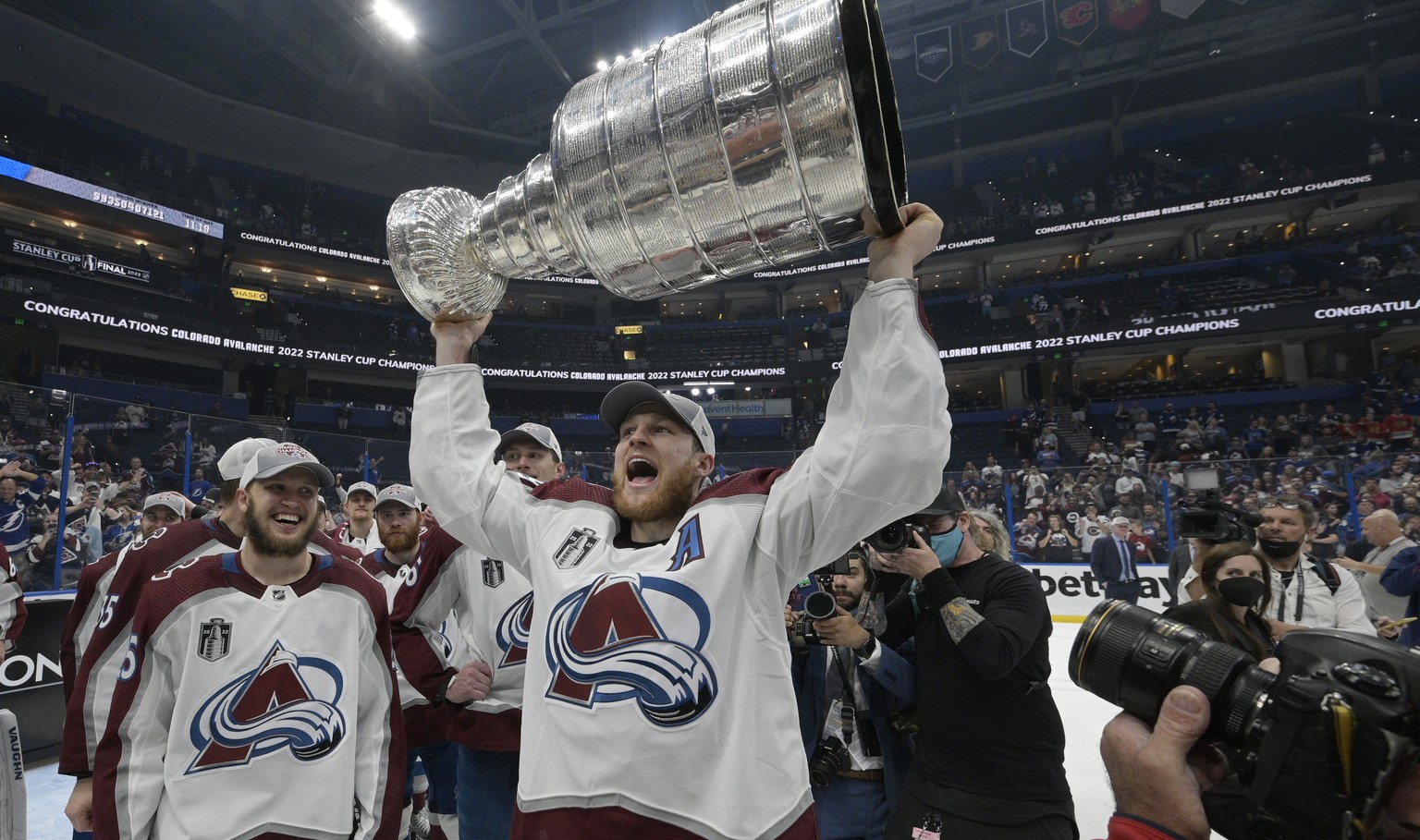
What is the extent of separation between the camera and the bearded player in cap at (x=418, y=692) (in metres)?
2.68

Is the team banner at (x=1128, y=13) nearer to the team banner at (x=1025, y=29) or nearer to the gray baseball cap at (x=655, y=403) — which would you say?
the team banner at (x=1025, y=29)

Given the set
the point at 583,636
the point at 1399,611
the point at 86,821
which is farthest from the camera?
the point at 1399,611

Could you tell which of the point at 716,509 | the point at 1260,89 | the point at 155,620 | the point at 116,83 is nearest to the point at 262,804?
the point at 155,620

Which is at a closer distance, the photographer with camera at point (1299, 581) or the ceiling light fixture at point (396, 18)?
the photographer with camera at point (1299, 581)

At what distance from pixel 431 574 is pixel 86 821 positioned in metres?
1.13

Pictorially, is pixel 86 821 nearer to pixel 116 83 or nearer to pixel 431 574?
pixel 431 574

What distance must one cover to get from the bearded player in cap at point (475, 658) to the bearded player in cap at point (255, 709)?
0.86 ft

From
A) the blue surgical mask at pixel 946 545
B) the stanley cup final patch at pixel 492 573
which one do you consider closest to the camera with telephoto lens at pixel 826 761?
the blue surgical mask at pixel 946 545

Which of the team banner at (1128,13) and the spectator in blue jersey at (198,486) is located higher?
the team banner at (1128,13)

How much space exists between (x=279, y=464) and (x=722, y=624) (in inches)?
67.5

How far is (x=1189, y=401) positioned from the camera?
2072 centimetres

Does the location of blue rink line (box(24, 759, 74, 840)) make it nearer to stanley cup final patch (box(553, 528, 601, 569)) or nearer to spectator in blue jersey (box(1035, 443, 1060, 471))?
stanley cup final patch (box(553, 528, 601, 569))

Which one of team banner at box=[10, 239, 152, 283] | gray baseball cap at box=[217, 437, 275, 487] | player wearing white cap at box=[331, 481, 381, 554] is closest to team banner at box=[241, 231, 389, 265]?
team banner at box=[10, 239, 152, 283]

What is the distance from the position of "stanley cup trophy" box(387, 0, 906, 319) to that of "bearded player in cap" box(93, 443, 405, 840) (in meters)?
1.25
